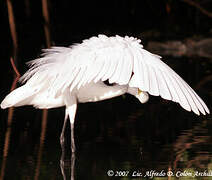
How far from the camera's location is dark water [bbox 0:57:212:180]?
6492 mm

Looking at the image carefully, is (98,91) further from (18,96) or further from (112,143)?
(18,96)

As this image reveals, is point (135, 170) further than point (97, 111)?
No

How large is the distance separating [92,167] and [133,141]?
1182 mm

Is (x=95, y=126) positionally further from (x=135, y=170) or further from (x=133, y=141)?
(x=135, y=170)

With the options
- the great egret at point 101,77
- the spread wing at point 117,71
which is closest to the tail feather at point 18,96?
the great egret at point 101,77

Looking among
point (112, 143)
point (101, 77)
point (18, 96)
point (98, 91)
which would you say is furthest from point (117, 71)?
point (112, 143)

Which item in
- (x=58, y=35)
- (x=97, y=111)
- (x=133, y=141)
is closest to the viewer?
(x=133, y=141)

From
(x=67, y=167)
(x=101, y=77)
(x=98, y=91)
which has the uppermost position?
(x=101, y=77)

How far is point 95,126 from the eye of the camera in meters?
8.65

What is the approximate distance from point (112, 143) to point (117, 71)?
5.50ft

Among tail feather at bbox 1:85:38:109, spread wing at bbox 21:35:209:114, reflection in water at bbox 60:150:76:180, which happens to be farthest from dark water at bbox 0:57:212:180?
spread wing at bbox 21:35:209:114

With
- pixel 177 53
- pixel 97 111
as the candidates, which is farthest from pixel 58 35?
pixel 97 111

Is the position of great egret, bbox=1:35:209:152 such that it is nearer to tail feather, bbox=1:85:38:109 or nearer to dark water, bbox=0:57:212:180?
tail feather, bbox=1:85:38:109

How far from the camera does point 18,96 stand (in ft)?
22.8
